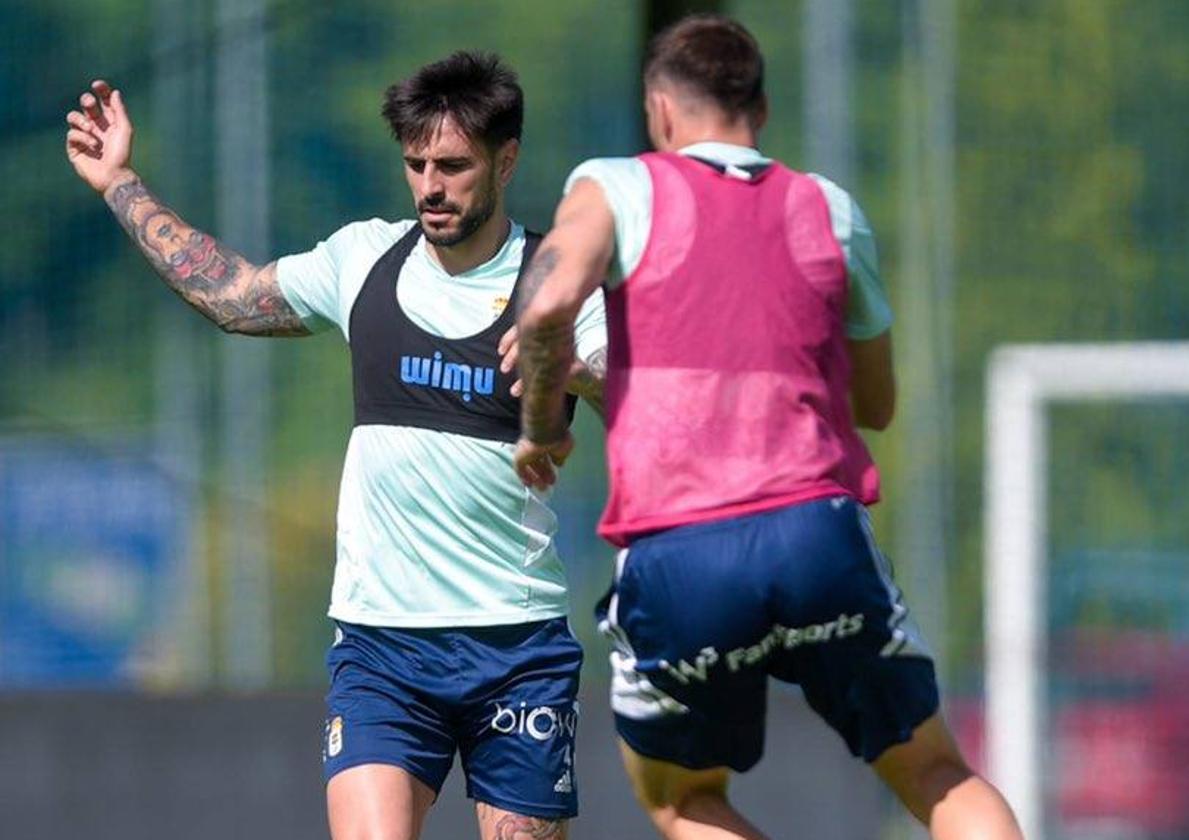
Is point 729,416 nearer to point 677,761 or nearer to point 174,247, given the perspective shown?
point 677,761

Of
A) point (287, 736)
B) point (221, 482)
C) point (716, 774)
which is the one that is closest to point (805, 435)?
point (716, 774)

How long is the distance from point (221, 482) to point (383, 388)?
153 inches

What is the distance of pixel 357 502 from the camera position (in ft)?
20.5

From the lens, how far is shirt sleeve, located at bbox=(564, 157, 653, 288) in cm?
523

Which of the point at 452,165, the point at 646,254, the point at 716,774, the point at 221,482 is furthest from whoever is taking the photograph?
the point at 221,482

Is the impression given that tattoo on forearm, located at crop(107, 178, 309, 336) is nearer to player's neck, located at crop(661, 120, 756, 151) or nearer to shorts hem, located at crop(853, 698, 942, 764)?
player's neck, located at crop(661, 120, 756, 151)

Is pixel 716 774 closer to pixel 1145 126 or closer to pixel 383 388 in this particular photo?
pixel 383 388

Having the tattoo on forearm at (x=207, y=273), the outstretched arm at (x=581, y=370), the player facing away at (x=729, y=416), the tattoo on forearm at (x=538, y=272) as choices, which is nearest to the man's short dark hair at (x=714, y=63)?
the player facing away at (x=729, y=416)

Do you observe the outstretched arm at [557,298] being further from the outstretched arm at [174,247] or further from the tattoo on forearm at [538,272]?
the outstretched arm at [174,247]

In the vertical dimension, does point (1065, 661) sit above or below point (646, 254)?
below

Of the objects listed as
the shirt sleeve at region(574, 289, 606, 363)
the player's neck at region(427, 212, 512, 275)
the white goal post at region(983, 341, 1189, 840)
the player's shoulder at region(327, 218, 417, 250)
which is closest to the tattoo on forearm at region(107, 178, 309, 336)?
the player's shoulder at region(327, 218, 417, 250)

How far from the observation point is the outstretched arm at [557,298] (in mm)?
5176

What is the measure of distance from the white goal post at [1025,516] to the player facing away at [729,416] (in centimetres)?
473

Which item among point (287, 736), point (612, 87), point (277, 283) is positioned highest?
point (612, 87)
